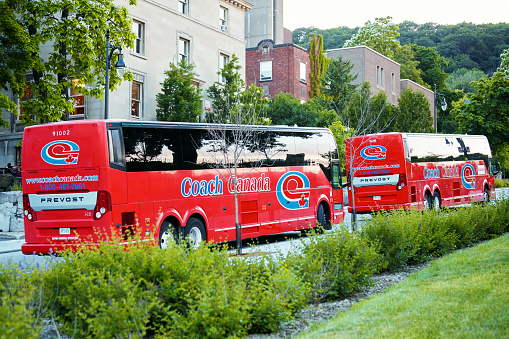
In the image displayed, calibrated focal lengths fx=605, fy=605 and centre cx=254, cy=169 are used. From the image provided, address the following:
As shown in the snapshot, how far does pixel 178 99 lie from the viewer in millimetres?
33531

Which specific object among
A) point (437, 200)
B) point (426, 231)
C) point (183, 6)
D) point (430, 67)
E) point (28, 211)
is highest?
point (430, 67)

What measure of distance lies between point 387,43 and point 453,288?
286 ft

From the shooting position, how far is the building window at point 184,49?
3812cm

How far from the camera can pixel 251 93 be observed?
35562 mm

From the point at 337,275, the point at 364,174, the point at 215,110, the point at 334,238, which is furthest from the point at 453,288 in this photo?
the point at 215,110

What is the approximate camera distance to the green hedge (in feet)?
19.9

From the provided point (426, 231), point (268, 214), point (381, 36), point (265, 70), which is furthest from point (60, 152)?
point (381, 36)

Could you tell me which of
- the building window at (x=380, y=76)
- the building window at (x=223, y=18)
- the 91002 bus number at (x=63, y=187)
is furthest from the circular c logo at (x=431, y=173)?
the building window at (x=380, y=76)

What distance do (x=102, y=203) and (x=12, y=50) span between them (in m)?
15.0

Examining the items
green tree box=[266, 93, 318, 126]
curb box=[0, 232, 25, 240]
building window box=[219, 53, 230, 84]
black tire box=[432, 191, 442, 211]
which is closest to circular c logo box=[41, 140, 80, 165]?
curb box=[0, 232, 25, 240]

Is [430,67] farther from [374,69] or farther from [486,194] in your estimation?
[486,194]

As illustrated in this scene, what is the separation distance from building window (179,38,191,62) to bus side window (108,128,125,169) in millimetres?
25170

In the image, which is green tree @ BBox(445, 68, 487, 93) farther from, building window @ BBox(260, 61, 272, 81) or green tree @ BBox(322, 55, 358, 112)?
green tree @ BBox(322, 55, 358, 112)

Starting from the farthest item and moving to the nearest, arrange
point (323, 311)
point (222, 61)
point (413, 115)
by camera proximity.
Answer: point (413, 115), point (222, 61), point (323, 311)
